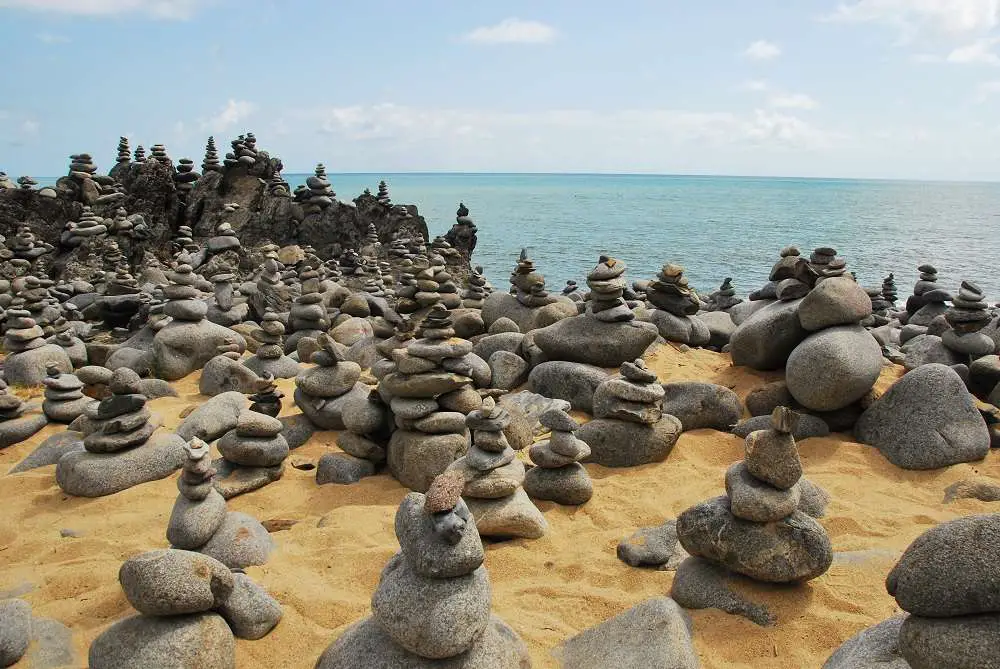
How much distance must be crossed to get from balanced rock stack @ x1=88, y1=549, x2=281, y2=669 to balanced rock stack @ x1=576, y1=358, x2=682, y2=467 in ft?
12.8

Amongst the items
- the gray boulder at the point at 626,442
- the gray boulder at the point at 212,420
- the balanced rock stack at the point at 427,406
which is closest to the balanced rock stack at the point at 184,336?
the gray boulder at the point at 212,420

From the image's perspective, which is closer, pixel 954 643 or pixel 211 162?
pixel 954 643

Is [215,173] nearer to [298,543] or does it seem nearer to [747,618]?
[298,543]

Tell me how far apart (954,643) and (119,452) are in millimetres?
6437

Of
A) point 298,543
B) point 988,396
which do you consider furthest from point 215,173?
point 988,396

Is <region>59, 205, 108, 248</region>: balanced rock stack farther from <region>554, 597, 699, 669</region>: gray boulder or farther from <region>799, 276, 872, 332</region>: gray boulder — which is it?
<region>554, 597, 699, 669</region>: gray boulder

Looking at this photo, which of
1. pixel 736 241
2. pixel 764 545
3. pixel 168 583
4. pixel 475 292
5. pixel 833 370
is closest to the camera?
pixel 168 583

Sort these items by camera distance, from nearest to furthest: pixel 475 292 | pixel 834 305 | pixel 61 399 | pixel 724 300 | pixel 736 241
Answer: pixel 834 305, pixel 61 399, pixel 475 292, pixel 724 300, pixel 736 241

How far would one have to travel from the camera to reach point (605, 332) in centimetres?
854

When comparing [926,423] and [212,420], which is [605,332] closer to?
[926,423]

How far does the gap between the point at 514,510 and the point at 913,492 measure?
3425mm

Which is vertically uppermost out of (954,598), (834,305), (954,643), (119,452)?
(834,305)

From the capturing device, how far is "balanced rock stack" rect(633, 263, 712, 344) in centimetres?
1020

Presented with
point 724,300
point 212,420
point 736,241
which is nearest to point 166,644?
point 212,420
